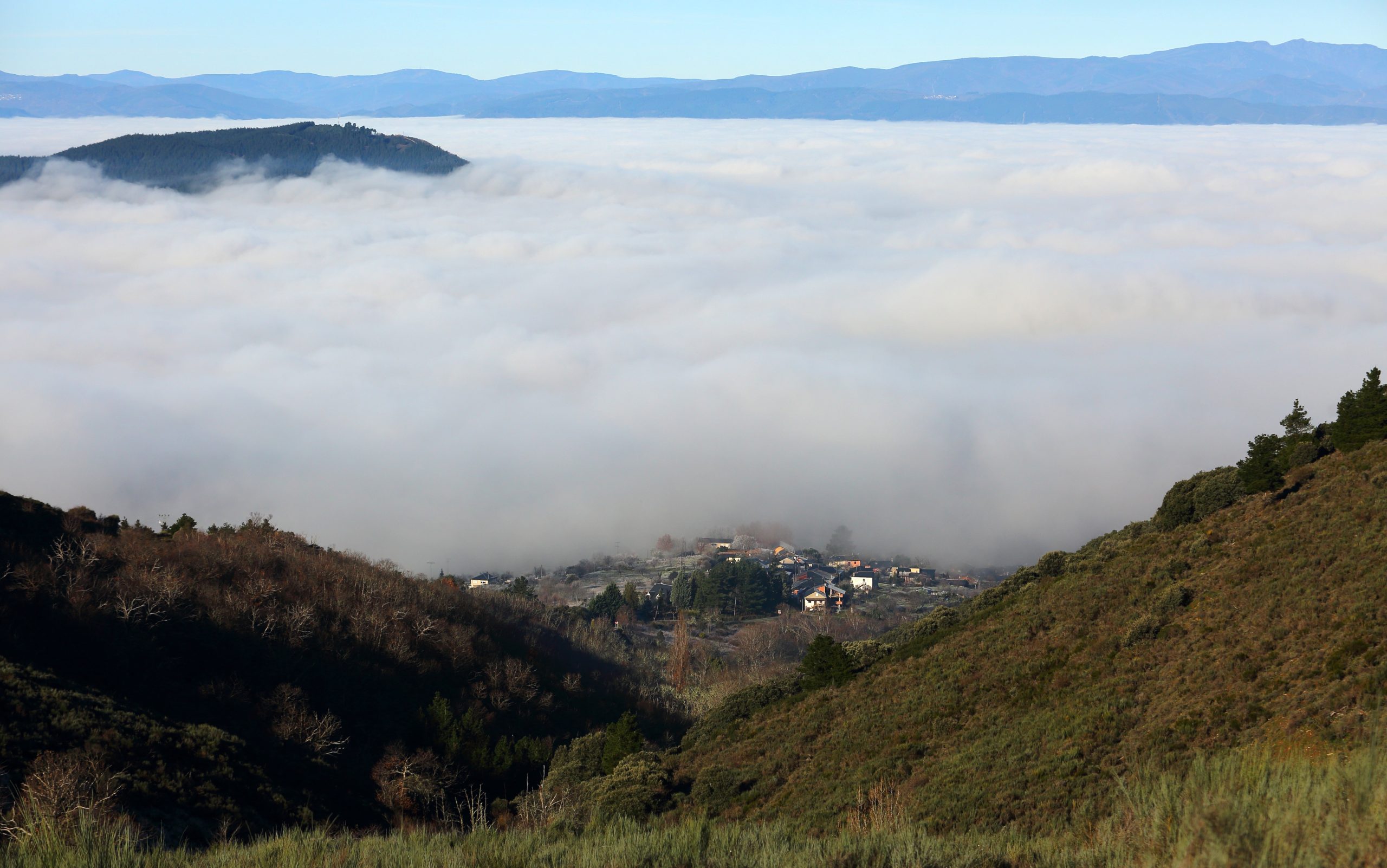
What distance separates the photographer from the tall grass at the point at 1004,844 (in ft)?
24.1

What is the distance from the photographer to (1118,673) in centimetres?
2483

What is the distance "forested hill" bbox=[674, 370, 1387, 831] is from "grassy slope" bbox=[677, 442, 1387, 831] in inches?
2.7

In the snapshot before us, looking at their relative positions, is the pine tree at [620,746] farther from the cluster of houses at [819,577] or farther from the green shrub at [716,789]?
the cluster of houses at [819,577]

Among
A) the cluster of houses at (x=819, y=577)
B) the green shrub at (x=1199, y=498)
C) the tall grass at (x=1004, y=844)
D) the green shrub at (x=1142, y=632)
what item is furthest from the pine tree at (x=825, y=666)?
the cluster of houses at (x=819, y=577)

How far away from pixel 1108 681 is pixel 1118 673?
64cm

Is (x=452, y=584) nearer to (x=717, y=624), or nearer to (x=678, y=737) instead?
(x=678, y=737)

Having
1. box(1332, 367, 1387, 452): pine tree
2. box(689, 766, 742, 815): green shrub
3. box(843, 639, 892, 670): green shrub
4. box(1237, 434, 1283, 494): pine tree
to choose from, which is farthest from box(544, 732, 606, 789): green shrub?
box(1332, 367, 1387, 452): pine tree

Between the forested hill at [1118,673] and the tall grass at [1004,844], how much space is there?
4799 mm

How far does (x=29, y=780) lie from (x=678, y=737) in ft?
105

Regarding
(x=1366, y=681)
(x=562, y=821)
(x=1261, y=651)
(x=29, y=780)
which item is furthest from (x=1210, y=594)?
(x=29, y=780)

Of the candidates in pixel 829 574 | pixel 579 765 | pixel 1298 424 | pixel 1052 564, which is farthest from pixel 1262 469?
pixel 829 574

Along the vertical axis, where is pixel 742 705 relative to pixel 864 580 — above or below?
above

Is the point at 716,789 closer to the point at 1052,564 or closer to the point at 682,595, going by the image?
the point at 1052,564

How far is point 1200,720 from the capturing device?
19.8 m
